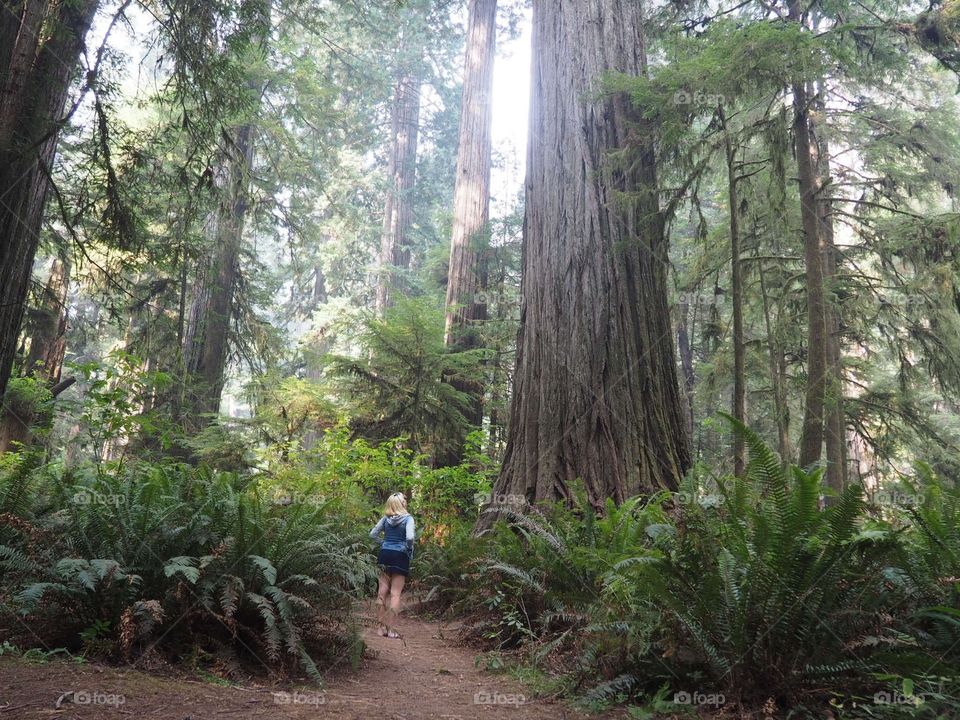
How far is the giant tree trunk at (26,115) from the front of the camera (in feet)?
16.1

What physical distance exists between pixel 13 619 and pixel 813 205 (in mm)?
8997

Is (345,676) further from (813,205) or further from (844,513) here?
(813,205)

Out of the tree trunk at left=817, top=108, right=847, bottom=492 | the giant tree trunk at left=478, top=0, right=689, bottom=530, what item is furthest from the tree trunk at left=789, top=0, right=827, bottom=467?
the giant tree trunk at left=478, top=0, right=689, bottom=530

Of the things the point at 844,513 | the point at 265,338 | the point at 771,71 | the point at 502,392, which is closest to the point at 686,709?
the point at 844,513

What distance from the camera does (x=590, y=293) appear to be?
6.39 metres

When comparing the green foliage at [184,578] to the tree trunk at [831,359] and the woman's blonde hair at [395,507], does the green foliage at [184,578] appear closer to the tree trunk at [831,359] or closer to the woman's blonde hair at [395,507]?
the woman's blonde hair at [395,507]

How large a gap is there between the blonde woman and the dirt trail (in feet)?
6.56

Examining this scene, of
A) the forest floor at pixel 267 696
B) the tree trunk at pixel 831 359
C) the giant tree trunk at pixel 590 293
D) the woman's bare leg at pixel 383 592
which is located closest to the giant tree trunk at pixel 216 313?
→ the woman's bare leg at pixel 383 592

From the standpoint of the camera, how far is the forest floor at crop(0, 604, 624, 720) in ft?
8.73

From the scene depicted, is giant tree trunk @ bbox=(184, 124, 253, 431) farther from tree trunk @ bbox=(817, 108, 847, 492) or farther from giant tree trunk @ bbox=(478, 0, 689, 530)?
tree trunk @ bbox=(817, 108, 847, 492)

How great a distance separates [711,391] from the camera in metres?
12.1

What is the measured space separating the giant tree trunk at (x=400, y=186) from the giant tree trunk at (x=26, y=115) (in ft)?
54.6

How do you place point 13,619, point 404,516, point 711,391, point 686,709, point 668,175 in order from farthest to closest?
point 711,391 → point 668,175 → point 404,516 → point 13,619 → point 686,709

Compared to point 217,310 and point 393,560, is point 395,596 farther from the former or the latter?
point 217,310
